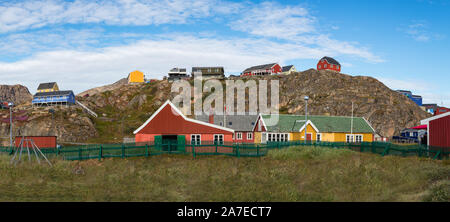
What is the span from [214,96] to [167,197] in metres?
105

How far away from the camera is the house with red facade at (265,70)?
14638 centimetres

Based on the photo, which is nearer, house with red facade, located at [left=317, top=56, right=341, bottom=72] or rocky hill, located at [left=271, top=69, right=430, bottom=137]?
rocky hill, located at [left=271, top=69, right=430, bottom=137]

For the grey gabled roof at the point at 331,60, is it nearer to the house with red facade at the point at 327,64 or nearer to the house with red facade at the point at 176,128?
the house with red facade at the point at 327,64

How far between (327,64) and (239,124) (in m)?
84.4

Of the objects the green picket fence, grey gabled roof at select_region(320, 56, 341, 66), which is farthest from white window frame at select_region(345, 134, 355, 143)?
grey gabled roof at select_region(320, 56, 341, 66)

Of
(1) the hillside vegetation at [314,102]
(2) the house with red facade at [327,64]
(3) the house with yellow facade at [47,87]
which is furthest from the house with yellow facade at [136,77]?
(2) the house with red facade at [327,64]

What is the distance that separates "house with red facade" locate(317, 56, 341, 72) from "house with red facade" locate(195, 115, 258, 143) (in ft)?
263

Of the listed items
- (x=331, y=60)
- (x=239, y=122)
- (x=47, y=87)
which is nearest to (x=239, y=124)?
(x=239, y=122)

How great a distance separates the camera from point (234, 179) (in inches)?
934

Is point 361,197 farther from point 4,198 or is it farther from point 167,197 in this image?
point 4,198

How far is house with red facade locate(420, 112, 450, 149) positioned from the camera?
3309 cm

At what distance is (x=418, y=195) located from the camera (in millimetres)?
17562

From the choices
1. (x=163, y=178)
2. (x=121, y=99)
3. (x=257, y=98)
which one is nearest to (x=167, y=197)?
(x=163, y=178)

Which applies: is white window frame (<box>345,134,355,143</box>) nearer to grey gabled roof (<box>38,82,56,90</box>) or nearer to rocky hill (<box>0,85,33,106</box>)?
grey gabled roof (<box>38,82,56,90</box>)
